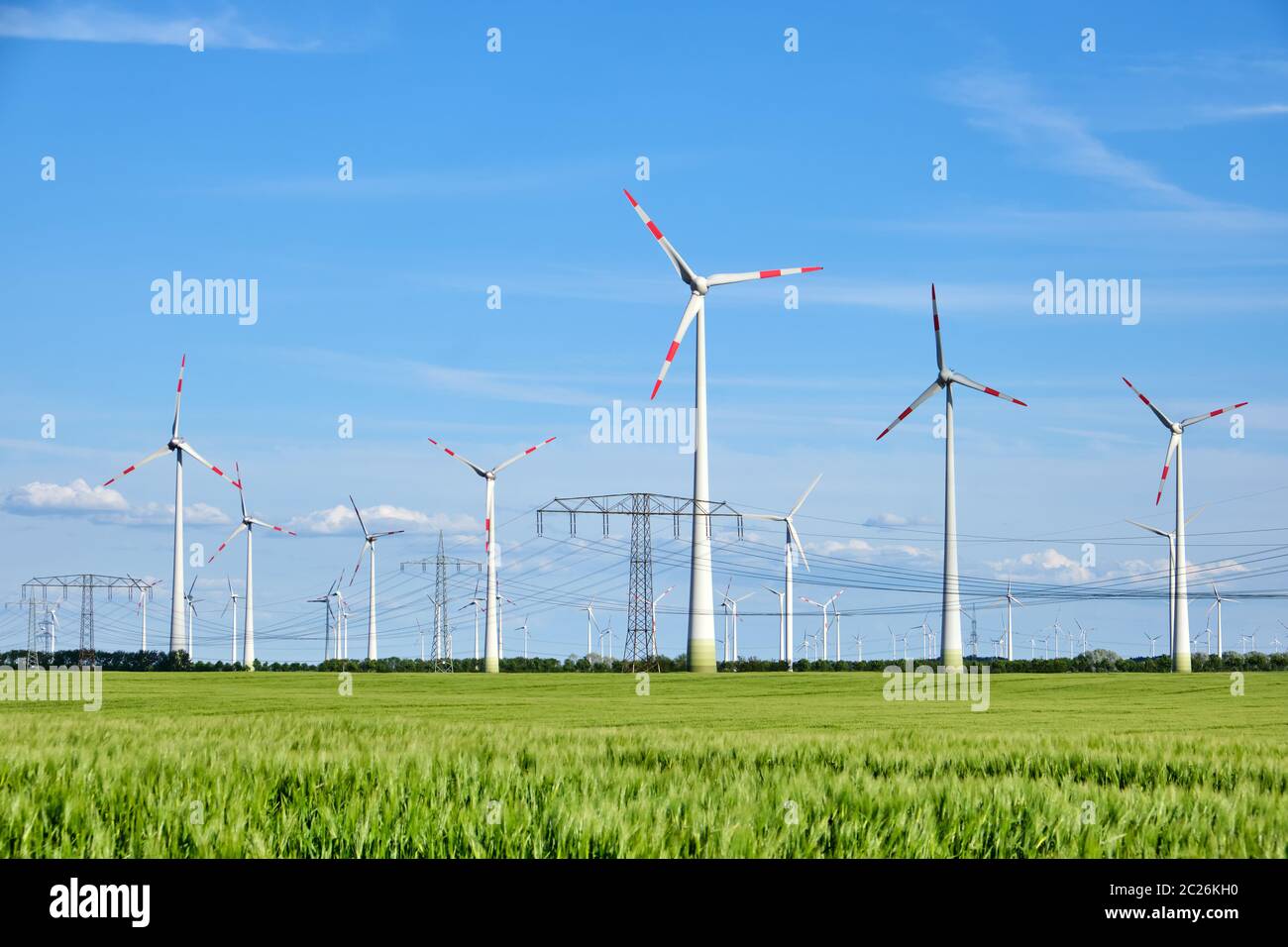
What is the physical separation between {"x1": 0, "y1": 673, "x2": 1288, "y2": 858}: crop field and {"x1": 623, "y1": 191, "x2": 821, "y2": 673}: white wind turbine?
53.4 m

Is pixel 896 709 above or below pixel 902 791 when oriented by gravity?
below

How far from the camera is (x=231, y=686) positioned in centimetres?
7819

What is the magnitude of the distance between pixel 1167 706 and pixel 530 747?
147 feet

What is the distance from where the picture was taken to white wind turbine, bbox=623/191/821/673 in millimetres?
94812

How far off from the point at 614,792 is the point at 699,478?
78202mm

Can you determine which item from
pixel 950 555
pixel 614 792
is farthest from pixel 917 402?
pixel 614 792

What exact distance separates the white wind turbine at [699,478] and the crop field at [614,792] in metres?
53.4

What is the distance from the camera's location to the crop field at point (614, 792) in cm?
1385

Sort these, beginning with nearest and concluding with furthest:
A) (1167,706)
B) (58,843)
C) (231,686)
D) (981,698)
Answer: (58,843) → (1167,706) → (981,698) → (231,686)

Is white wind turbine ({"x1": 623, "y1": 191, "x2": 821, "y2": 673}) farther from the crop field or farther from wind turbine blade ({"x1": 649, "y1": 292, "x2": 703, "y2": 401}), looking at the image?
the crop field

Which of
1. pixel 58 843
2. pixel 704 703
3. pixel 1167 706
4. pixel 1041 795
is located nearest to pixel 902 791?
pixel 1041 795

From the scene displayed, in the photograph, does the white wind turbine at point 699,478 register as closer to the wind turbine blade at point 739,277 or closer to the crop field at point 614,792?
the wind turbine blade at point 739,277
